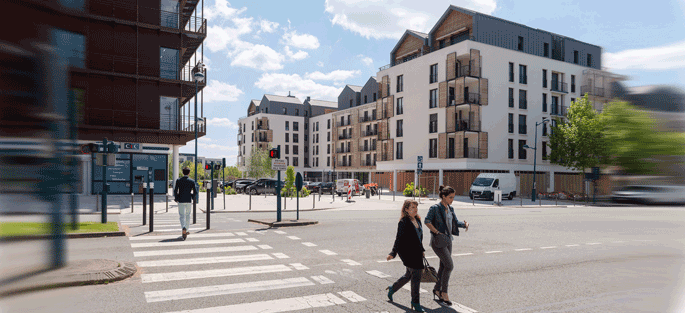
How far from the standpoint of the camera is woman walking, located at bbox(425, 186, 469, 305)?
20.3 ft

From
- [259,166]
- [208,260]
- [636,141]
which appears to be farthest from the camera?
[259,166]

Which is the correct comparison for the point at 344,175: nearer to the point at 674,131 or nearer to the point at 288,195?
the point at 288,195

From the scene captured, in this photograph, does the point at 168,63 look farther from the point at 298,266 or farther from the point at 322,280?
the point at 298,266

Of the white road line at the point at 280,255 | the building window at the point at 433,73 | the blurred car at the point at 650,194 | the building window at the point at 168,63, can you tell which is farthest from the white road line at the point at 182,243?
the building window at the point at 433,73

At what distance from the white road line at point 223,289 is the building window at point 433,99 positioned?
41389 mm

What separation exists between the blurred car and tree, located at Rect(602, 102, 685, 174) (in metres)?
0.07

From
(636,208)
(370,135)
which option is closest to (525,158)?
(370,135)

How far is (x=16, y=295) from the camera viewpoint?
0.76 meters

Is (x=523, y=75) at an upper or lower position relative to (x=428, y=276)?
upper

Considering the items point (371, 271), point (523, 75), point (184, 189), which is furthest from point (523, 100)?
point (371, 271)

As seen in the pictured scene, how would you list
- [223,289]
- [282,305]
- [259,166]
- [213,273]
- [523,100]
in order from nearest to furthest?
1. [282,305]
2. [223,289]
3. [213,273]
4. [523,100]
5. [259,166]

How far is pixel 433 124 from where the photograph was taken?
46812mm

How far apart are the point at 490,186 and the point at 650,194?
1365 inches

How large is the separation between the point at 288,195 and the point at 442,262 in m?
31.2
